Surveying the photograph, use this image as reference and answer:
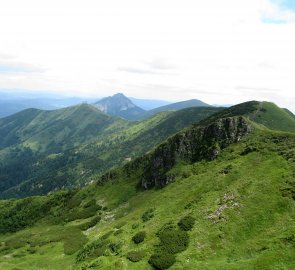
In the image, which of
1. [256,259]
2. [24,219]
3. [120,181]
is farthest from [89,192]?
[256,259]

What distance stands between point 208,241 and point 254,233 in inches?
288

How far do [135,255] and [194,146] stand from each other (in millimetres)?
61658

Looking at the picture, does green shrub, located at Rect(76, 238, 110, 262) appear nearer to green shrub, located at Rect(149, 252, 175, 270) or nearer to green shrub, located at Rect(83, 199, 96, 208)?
green shrub, located at Rect(149, 252, 175, 270)

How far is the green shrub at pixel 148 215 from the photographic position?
80000 millimetres

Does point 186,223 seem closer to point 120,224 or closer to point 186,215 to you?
point 186,215

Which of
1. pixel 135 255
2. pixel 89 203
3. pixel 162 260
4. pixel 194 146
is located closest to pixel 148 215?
pixel 135 255

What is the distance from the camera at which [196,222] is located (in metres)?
64.2

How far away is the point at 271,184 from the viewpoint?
6862 cm

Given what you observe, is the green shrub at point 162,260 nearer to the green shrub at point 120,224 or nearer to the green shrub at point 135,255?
the green shrub at point 135,255

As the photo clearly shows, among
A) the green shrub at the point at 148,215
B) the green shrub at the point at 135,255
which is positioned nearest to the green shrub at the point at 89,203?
the green shrub at the point at 148,215

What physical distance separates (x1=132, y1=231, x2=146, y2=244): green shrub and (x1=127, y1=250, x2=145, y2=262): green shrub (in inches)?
204

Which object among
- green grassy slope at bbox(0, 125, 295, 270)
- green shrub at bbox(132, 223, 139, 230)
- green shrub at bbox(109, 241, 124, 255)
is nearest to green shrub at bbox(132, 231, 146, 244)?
green grassy slope at bbox(0, 125, 295, 270)

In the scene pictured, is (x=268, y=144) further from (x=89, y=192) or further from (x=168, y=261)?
(x=89, y=192)

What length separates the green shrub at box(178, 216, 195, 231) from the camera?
6329cm
